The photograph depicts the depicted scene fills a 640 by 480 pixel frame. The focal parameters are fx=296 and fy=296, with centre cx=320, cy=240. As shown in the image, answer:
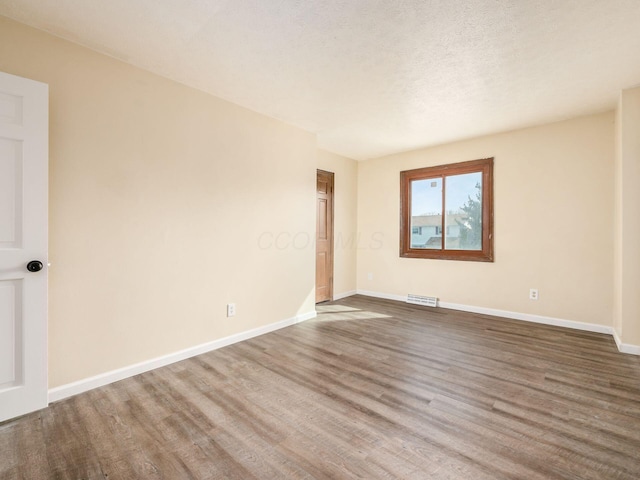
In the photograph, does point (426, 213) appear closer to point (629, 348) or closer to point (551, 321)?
point (551, 321)

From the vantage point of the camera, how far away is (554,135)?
148 inches

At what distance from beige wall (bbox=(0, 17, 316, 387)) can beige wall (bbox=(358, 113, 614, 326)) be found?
9.46ft

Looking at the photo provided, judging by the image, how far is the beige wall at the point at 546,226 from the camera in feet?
11.6

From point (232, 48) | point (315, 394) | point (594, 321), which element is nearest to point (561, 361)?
point (594, 321)

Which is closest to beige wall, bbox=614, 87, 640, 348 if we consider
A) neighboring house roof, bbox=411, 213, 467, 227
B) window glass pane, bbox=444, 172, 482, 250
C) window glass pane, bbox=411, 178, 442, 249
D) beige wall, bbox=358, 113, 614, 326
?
beige wall, bbox=358, 113, 614, 326

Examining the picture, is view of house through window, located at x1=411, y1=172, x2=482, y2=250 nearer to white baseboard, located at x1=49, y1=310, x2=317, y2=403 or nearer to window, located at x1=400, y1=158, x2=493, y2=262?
window, located at x1=400, y1=158, x2=493, y2=262

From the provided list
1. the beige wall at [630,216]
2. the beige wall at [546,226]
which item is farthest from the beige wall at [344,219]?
the beige wall at [630,216]

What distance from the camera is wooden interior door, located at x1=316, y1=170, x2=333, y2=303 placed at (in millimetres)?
5043

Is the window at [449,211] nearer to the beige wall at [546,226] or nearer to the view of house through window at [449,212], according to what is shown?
the view of house through window at [449,212]

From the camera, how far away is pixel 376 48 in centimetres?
225

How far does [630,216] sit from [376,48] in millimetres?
2955

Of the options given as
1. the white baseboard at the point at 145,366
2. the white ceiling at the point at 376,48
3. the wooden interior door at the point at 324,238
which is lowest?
the white baseboard at the point at 145,366

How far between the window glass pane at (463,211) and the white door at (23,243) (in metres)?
4.74

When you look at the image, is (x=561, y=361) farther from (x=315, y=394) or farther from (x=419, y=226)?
(x=419, y=226)
